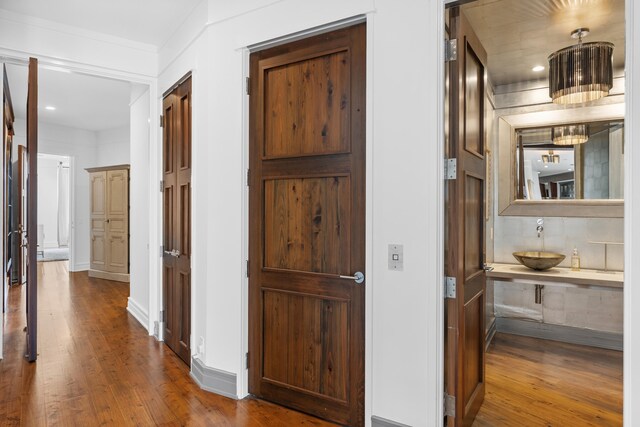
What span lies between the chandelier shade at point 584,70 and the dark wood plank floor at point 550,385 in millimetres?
2221

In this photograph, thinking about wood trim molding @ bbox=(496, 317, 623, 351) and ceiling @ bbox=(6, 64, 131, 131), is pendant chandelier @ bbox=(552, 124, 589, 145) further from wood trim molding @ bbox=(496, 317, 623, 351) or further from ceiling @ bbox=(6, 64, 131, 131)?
ceiling @ bbox=(6, 64, 131, 131)

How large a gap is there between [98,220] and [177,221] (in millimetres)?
5044

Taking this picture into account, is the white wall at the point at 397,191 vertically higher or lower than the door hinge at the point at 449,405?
higher

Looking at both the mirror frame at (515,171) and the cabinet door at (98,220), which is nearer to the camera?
the mirror frame at (515,171)

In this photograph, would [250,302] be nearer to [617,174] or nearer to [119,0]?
[119,0]

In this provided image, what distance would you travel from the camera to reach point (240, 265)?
8.96ft

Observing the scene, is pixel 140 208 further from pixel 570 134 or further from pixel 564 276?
pixel 570 134

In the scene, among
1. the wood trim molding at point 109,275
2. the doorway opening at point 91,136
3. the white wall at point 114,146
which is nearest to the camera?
the doorway opening at point 91,136

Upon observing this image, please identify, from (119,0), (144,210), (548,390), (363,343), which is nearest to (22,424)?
(363,343)

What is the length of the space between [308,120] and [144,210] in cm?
280

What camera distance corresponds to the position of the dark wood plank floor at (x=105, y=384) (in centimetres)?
247

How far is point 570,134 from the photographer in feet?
13.2

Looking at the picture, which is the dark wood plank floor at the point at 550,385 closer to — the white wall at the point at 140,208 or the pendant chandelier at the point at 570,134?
the pendant chandelier at the point at 570,134

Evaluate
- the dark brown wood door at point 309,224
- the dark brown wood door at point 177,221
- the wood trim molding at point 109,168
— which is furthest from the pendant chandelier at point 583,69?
Result: the wood trim molding at point 109,168
